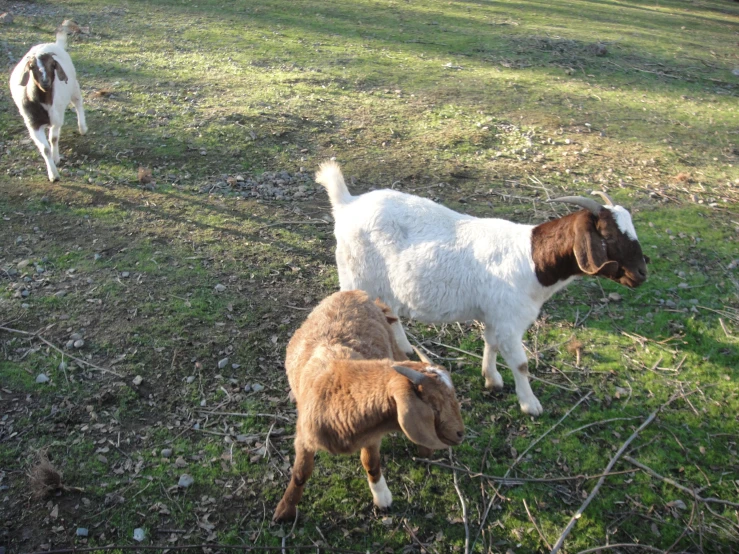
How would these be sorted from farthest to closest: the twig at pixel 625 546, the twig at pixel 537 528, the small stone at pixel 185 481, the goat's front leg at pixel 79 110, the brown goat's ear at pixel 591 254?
the goat's front leg at pixel 79 110 → the brown goat's ear at pixel 591 254 → the small stone at pixel 185 481 → the twig at pixel 537 528 → the twig at pixel 625 546

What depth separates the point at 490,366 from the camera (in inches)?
185

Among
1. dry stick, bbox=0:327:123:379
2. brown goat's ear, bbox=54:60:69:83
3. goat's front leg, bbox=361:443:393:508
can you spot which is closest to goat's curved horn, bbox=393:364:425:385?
goat's front leg, bbox=361:443:393:508

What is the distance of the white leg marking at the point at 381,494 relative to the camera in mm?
3701

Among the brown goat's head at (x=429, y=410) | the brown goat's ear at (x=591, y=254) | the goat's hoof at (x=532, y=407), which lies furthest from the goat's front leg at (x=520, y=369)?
the brown goat's head at (x=429, y=410)

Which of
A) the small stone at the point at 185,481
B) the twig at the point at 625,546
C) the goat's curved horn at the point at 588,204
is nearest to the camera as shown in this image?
the twig at the point at 625,546

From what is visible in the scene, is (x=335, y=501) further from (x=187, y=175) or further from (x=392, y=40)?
(x=392, y=40)

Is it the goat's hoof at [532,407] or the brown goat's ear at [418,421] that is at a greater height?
the brown goat's ear at [418,421]

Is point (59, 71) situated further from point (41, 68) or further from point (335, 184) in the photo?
point (335, 184)

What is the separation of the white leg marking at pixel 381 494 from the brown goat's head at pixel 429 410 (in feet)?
3.20

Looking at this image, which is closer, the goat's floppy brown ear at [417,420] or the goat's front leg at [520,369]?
the goat's floppy brown ear at [417,420]

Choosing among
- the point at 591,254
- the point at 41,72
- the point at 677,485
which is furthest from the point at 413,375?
the point at 41,72

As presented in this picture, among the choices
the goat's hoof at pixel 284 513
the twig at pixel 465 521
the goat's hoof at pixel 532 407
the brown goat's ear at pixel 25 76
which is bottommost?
the twig at pixel 465 521

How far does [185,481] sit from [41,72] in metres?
6.31

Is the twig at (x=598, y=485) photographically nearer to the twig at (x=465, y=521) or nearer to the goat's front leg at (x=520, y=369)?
the twig at (x=465, y=521)
